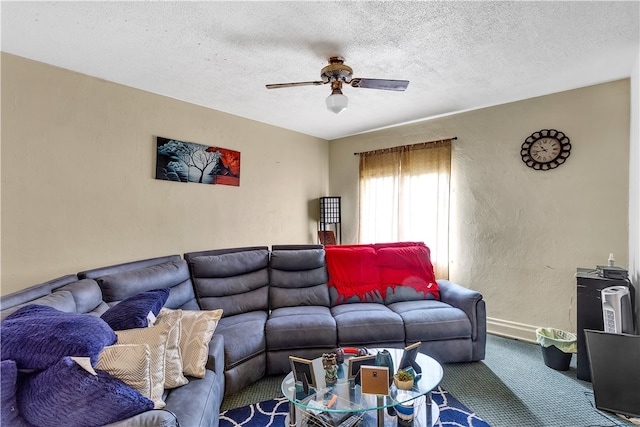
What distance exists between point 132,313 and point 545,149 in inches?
150

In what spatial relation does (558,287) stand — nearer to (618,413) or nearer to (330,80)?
(618,413)

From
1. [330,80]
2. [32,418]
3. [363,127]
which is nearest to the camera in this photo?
[32,418]

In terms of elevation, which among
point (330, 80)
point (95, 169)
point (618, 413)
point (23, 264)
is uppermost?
point (330, 80)

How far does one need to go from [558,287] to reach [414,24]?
286cm

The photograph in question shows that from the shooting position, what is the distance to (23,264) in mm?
2326

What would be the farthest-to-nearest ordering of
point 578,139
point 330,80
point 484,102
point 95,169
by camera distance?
point 484,102 < point 578,139 < point 95,169 < point 330,80

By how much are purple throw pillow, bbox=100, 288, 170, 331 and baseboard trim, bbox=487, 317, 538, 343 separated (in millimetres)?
3427

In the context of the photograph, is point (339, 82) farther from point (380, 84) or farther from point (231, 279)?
point (231, 279)

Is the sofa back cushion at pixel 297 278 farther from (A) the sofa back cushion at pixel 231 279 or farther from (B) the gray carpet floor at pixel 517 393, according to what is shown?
(B) the gray carpet floor at pixel 517 393

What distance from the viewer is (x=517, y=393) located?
7.43 ft

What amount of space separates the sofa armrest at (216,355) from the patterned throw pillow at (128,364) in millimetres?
644

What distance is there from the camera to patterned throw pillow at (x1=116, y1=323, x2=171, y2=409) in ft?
4.58

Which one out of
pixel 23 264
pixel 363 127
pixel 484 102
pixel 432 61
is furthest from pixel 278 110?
pixel 23 264

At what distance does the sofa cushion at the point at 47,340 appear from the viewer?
996 millimetres
